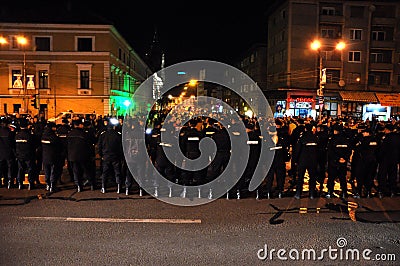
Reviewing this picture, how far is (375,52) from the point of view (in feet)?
157

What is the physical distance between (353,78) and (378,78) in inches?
132

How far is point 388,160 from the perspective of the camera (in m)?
9.75

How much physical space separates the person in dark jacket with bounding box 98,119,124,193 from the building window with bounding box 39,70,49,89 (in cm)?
3907

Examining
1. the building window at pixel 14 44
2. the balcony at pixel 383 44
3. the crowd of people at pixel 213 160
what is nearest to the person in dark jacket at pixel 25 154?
the crowd of people at pixel 213 160

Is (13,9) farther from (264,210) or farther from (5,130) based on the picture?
(264,210)

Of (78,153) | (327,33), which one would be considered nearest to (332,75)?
(327,33)

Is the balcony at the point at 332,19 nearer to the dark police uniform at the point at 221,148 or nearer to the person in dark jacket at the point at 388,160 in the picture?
the person in dark jacket at the point at 388,160

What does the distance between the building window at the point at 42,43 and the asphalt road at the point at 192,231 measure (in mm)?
39647

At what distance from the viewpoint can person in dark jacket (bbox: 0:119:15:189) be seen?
998cm

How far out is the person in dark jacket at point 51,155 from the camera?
9680 mm

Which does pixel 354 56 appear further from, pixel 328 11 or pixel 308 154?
pixel 308 154

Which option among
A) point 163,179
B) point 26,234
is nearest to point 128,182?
point 163,179

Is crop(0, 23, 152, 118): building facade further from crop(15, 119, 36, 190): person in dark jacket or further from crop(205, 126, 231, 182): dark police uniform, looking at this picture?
crop(205, 126, 231, 182): dark police uniform

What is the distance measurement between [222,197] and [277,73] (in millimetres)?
44830
